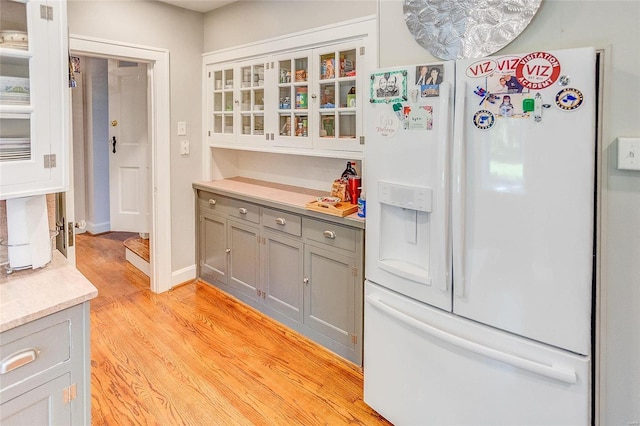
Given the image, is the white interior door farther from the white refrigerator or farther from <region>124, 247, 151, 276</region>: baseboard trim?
the white refrigerator

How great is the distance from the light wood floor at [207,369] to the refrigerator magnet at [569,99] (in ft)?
5.45

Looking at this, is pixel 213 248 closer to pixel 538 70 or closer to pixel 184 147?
pixel 184 147

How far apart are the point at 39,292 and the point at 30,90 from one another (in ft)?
2.42

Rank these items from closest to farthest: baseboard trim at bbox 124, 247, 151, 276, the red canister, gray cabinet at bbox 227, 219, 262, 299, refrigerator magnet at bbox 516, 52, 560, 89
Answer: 1. refrigerator magnet at bbox 516, 52, 560, 89
2. the red canister
3. gray cabinet at bbox 227, 219, 262, 299
4. baseboard trim at bbox 124, 247, 151, 276

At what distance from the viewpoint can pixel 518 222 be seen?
147 centimetres

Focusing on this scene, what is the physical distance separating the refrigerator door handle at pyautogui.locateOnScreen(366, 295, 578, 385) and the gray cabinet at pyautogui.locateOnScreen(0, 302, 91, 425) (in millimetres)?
1238

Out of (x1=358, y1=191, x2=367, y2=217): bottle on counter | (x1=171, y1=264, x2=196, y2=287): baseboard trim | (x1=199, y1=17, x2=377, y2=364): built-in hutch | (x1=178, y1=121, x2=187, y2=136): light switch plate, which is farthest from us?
(x1=171, y1=264, x2=196, y2=287): baseboard trim

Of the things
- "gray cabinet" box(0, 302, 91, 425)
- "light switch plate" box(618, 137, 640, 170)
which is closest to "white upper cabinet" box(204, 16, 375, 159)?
"light switch plate" box(618, 137, 640, 170)

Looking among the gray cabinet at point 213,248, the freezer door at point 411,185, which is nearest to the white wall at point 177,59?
the gray cabinet at point 213,248

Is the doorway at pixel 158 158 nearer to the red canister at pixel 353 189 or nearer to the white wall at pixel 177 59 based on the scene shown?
the white wall at pixel 177 59

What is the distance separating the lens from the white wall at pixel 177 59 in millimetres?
3127

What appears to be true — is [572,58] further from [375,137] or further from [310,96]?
[310,96]

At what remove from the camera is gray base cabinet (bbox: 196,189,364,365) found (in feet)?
8.36

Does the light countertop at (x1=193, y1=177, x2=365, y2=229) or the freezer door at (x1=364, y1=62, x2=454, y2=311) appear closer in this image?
the freezer door at (x1=364, y1=62, x2=454, y2=311)
